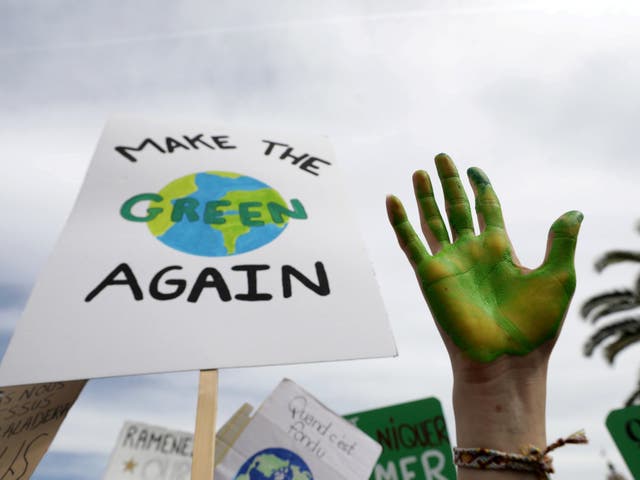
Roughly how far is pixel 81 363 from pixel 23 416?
0.29m

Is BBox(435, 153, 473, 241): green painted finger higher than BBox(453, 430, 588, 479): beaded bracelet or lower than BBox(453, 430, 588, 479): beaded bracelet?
higher

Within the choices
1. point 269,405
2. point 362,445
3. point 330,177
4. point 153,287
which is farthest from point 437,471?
point 153,287

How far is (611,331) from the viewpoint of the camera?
763 centimetres

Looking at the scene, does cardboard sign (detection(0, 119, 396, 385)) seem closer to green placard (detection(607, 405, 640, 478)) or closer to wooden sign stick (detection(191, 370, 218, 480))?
wooden sign stick (detection(191, 370, 218, 480))

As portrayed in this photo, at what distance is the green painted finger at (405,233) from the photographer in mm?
1237

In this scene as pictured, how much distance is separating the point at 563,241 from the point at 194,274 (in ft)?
3.72

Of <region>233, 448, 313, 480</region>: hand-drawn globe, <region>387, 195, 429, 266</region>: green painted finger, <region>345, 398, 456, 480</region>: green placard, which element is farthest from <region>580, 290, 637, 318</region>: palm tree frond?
<region>387, 195, 429, 266</region>: green painted finger

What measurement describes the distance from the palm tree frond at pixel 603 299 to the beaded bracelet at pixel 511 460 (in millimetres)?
8089

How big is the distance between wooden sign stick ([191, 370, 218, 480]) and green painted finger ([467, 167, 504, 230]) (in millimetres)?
928

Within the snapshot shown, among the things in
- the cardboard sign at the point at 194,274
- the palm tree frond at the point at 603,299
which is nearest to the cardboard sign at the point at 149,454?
the cardboard sign at the point at 194,274

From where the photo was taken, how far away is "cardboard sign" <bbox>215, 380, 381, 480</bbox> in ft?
6.48

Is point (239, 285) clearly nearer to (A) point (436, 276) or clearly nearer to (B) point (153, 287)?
(B) point (153, 287)

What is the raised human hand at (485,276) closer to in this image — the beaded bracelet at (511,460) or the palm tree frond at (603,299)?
the beaded bracelet at (511,460)

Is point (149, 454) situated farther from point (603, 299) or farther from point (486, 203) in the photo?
point (603, 299)
